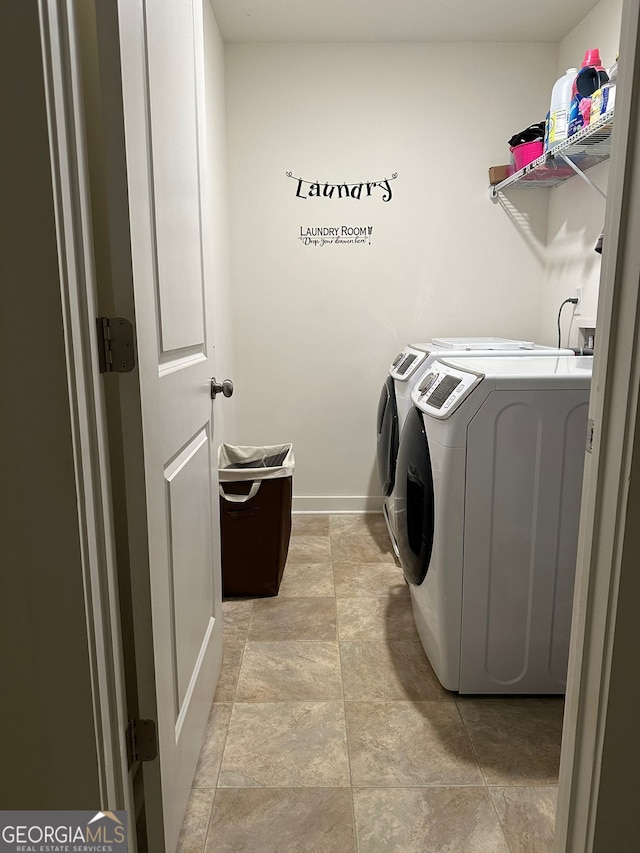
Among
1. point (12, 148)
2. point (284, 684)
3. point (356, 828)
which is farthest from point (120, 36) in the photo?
point (284, 684)

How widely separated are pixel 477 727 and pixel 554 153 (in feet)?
7.06

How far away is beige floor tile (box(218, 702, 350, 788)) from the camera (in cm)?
142

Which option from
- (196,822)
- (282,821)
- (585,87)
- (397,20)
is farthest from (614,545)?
(397,20)

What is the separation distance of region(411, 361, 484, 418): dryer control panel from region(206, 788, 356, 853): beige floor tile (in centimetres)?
99

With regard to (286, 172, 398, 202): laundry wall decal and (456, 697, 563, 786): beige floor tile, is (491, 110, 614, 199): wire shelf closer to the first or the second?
(286, 172, 398, 202): laundry wall decal

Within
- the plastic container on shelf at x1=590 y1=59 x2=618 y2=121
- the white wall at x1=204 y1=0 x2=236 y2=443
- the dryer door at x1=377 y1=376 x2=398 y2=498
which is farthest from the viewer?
the dryer door at x1=377 y1=376 x2=398 y2=498

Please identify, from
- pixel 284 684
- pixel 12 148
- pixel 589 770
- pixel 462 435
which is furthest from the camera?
pixel 284 684

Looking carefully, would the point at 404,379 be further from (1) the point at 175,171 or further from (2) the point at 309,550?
(1) the point at 175,171

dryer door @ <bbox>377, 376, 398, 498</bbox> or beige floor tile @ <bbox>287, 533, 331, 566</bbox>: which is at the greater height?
dryer door @ <bbox>377, 376, 398, 498</bbox>

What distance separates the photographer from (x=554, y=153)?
237 cm

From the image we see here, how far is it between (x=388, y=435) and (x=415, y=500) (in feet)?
3.34

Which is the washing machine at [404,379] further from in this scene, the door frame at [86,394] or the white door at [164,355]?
the door frame at [86,394]

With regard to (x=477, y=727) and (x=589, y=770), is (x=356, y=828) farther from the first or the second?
(x=589, y=770)

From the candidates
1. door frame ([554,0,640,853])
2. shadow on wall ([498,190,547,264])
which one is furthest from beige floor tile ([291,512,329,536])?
door frame ([554,0,640,853])
